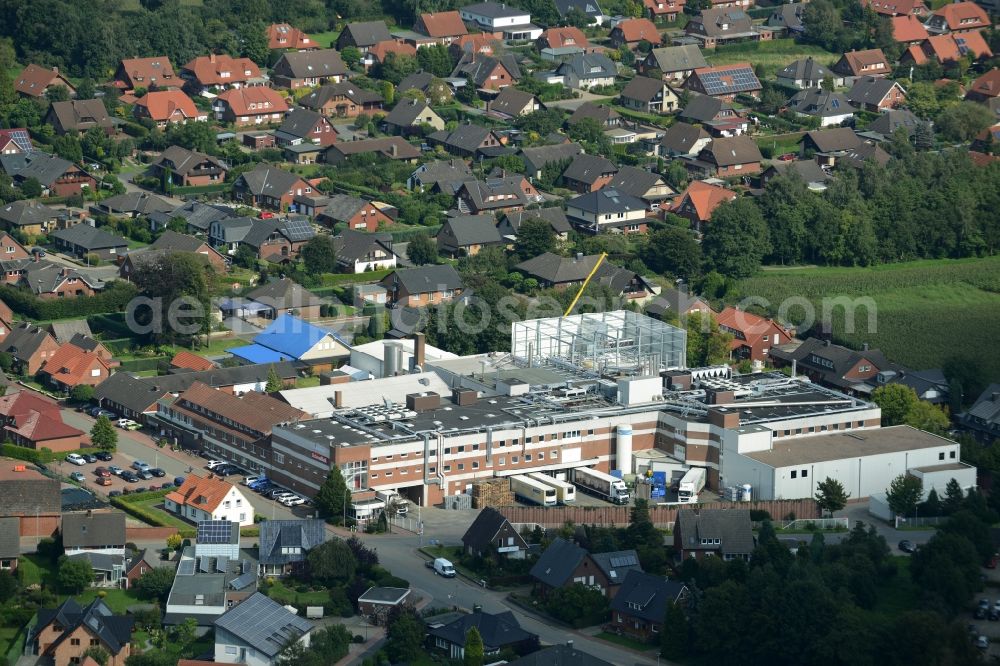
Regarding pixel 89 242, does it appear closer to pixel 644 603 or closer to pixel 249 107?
pixel 249 107

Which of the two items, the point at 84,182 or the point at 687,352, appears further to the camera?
the point at 84,182

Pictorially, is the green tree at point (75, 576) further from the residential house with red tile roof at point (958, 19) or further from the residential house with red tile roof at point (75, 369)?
the residential house with red tile roof at point (958, 19)

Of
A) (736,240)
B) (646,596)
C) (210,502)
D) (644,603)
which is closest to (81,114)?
(736,240)

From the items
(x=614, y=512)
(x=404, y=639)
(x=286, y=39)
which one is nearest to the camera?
(x=404, y=639)

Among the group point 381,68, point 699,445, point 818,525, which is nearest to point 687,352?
point 699,445

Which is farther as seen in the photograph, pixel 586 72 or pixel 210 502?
pixel 586 72

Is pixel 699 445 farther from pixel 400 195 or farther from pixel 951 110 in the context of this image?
pixel 951 110
